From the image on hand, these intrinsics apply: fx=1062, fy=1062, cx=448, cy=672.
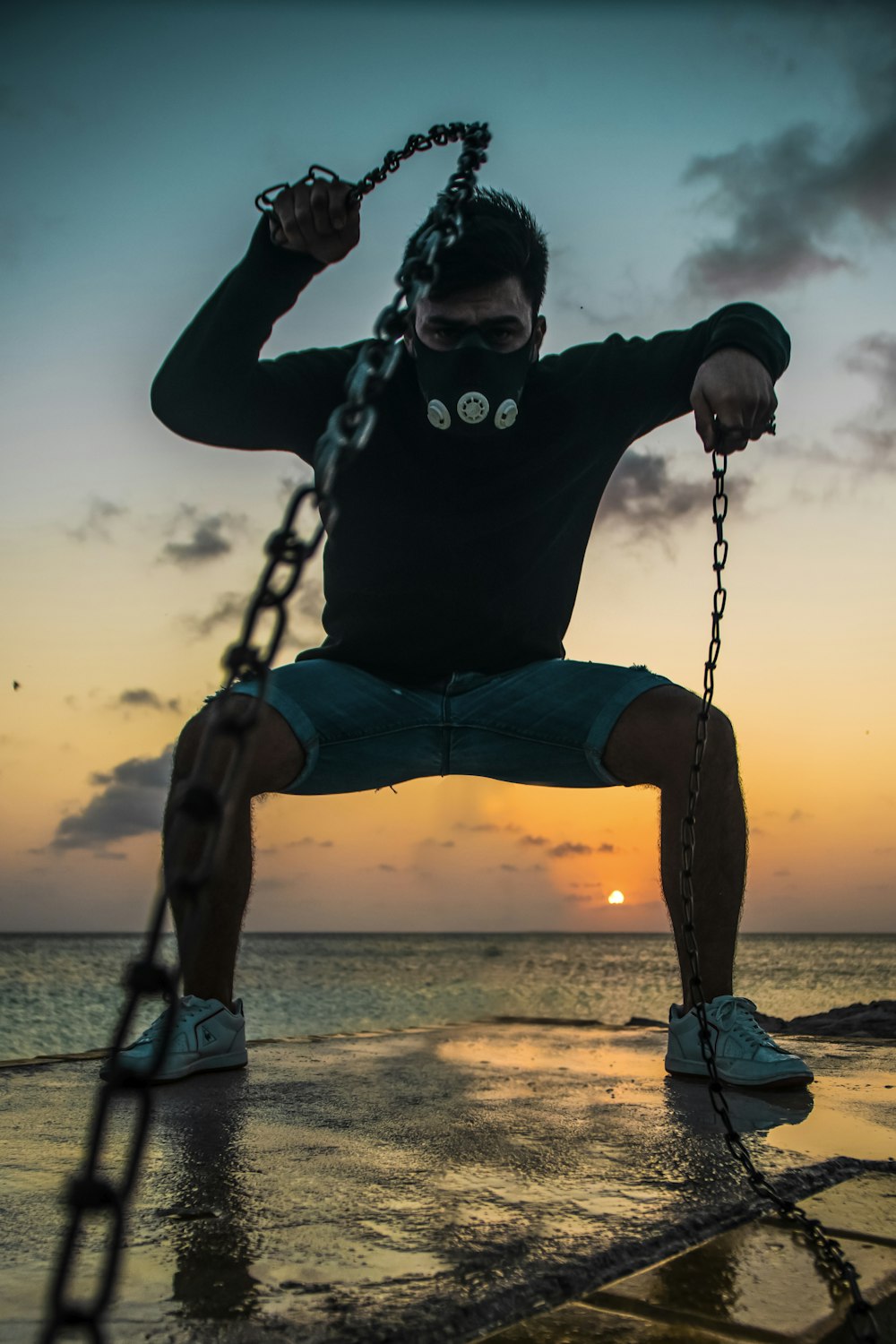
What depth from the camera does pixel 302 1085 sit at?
2668mm

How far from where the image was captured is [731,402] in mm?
2465

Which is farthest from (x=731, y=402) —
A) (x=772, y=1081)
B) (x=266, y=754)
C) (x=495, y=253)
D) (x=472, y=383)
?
(x=772, y=1081)

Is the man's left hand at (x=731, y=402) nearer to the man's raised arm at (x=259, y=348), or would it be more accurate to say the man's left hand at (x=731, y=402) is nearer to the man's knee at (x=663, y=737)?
the man's knee at (x=663, y=737)

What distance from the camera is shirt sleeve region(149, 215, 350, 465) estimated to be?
225cm

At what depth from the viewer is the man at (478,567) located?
107 inches

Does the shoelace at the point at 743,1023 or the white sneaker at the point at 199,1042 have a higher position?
the shoelace at the point at 743,1023

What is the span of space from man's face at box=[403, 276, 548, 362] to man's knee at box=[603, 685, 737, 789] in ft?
3.68

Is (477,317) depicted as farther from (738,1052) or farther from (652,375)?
(738,1052)

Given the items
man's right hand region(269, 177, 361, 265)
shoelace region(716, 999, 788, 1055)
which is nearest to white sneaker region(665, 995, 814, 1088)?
shoelace region(716, 999, 788, 1055)

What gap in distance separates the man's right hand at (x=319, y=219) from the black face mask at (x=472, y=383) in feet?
3.32

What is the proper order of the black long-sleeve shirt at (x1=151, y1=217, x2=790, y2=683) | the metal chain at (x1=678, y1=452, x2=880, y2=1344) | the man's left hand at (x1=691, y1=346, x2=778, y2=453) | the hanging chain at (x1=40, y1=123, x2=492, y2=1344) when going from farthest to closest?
the black long-sleeve shirt at (x1=151, y1=217, x2=790, y2=683)
the man's left hand at (x1=691, y1=346, x2=778, y2=453)
the metal chain at (x1=678, y1=452, x2=880, y2=1344)
the hanging chain at (x1=40, y1=123, x2=492, y2=1344)

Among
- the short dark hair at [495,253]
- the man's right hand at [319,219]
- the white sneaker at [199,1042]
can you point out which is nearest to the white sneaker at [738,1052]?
the white sneaker at [199,1042]

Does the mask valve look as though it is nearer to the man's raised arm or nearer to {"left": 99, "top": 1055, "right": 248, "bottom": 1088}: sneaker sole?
the man's raised arm

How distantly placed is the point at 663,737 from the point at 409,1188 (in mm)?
1477
